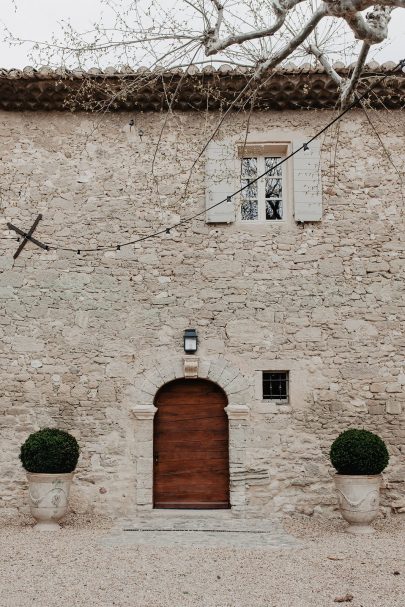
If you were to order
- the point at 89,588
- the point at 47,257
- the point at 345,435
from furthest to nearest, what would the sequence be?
the point at 47,257
the point at 345,435
the point at 89,588

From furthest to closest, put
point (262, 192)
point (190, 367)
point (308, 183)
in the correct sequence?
point (262, 192) < point (308, 183) < point (190, 367)

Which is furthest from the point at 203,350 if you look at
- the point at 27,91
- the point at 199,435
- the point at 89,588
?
the point at 27,91

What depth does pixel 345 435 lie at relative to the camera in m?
6.81

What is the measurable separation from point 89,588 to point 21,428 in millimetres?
3307

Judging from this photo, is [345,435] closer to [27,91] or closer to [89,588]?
[89,588]

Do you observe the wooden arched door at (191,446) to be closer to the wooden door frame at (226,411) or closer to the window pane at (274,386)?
the wooden door frame at (226,411)

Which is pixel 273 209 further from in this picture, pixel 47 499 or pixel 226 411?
pixel 47 499

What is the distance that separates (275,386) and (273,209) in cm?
248

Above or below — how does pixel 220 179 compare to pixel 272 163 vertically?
below

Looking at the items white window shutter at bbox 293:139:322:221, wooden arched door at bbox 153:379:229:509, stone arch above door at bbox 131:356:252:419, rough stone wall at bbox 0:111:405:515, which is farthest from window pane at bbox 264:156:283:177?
wooden arched door at bbox 153:379:229:509

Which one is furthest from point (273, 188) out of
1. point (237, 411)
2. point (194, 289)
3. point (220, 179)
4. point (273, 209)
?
point (237, 411)

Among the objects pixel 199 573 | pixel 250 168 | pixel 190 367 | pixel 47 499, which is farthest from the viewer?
pixel 250 168

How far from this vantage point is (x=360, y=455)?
6.55 meters

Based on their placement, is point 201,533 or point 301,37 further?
point 201,533
